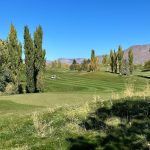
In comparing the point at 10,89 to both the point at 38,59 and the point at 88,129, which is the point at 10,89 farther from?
the point at 88,129

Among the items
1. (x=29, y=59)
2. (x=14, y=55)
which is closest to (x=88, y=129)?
(x=14, y=55)

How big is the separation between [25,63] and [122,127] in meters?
56.1

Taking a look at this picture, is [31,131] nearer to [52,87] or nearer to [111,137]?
[111,137]

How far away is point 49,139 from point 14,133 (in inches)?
106

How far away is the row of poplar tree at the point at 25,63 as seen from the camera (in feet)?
212

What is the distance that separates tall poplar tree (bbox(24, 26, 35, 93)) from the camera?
213 ft

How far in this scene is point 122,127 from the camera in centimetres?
1127

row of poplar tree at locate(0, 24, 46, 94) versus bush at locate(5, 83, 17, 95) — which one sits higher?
row of poplar tree at locate(0, 24, 46, 94)

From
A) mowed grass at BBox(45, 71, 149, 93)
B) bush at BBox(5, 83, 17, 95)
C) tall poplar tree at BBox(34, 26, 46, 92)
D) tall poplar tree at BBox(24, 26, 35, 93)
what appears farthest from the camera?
mowed grass at BBox(45, 71, 149, 93)

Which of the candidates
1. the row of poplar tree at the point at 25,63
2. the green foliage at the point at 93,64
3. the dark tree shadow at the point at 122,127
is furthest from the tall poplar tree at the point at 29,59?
the green foliage at the point at 93,64

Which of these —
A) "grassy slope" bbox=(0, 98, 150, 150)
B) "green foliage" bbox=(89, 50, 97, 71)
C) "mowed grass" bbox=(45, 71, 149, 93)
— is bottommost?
"mowed grass" bbox=(45, 71, 149, 93)

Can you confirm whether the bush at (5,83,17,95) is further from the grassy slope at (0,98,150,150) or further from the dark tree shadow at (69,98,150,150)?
the dark tree shadow at (69,98,150,150)

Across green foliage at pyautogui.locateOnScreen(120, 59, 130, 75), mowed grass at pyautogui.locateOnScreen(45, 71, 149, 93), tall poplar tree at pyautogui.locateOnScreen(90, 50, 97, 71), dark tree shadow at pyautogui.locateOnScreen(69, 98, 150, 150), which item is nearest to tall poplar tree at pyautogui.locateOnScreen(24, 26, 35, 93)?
mowed grass at pyautogui.locateOnScreen(45, 71, 149, 93)

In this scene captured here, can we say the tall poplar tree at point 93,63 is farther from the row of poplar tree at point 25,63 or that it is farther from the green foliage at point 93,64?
the row of poplar tree at point 25,63
